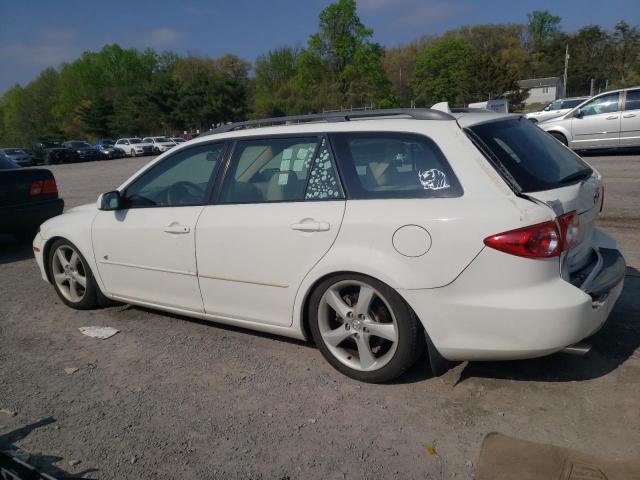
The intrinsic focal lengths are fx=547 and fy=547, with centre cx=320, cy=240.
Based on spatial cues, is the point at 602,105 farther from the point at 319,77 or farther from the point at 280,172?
the point at 319,77

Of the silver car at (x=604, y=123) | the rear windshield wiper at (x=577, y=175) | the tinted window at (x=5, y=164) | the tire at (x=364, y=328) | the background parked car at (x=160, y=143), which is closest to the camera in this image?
the tire at (x=364, y=328)

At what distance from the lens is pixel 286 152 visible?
380 cm

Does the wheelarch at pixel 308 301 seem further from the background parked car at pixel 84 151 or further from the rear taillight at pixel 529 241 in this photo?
the background parked car at pixel 84 151

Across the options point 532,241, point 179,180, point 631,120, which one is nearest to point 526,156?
point 532,241

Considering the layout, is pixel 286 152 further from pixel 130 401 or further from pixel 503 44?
pixel 503 44

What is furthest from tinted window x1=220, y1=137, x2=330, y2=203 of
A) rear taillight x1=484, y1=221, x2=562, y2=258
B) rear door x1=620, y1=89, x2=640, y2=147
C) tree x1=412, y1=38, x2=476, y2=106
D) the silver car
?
tree x1=412, y1=38, x2=476, y2=106

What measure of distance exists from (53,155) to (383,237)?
141 feet

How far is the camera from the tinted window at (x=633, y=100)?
541 inches

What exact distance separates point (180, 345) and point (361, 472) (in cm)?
204

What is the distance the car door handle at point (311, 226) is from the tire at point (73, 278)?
92.6 inches

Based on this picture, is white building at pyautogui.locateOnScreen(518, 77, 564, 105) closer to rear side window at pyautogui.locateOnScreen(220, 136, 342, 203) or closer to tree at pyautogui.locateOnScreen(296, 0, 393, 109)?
tree at pyautogui.locateOnScreen(296, 0, 393, 109)

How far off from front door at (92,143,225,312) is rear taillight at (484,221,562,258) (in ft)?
7.02

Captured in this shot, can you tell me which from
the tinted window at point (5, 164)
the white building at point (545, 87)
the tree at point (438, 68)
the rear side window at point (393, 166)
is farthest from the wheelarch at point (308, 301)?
the white building at point (545, 87)

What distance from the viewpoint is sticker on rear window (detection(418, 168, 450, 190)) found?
3121 millimetres
